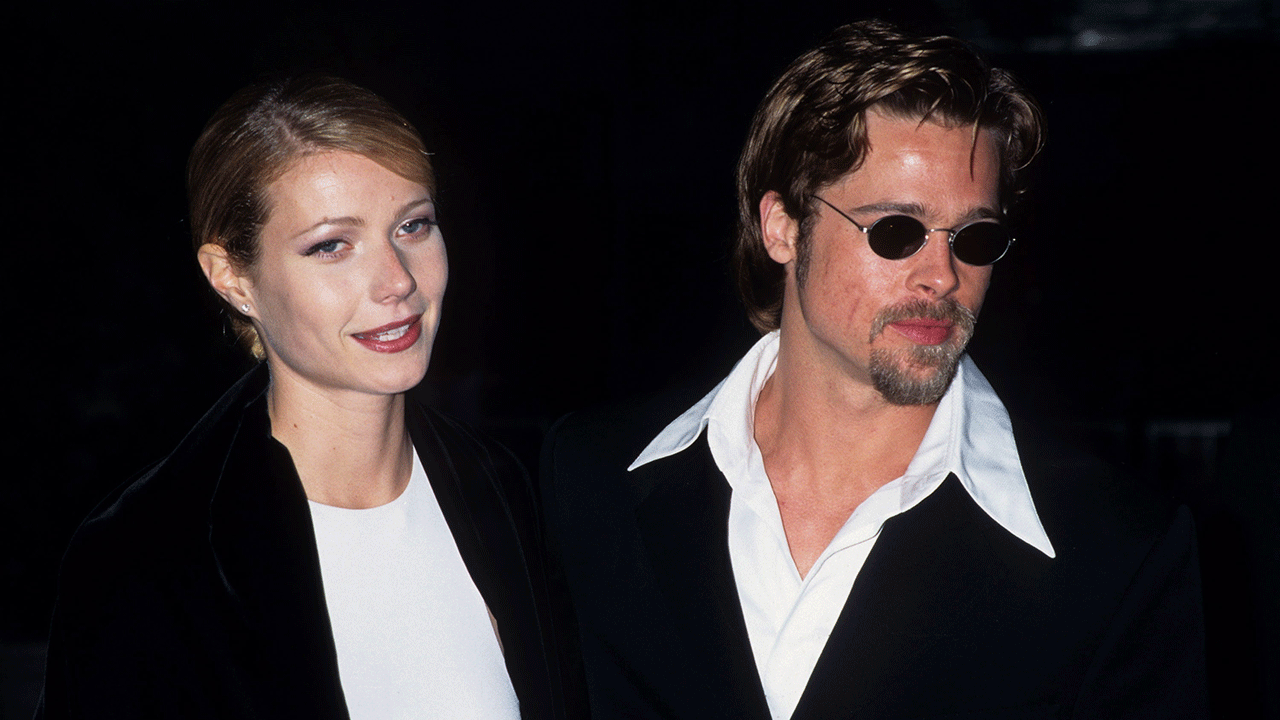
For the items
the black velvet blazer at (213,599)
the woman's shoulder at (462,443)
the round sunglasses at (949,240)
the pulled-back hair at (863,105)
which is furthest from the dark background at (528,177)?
the round sunglasses at (949,240)

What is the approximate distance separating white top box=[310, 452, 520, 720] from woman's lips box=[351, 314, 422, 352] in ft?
1.24

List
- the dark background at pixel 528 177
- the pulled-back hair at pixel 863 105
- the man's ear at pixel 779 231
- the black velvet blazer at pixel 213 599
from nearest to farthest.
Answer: the black velvet blazer at pixel 213 599 < the pulled-back hair at pixel 863 105 < the man's ear at pixel 779 231 < the dark background at pixel 528 177

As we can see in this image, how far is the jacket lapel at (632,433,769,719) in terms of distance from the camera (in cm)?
211

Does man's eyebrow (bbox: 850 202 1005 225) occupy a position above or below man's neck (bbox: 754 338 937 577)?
above

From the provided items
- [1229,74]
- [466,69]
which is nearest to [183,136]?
[466,69]

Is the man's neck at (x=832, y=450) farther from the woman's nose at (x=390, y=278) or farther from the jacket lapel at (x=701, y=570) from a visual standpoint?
the woman's nose at (x=390, y=278)

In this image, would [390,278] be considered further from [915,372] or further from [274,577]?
[915,372]

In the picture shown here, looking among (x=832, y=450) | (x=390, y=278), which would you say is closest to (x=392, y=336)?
(x=390, y=278)

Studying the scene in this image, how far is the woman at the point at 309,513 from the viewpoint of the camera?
1879 millimetres

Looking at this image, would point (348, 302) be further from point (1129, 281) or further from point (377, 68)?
point (1129, 281)

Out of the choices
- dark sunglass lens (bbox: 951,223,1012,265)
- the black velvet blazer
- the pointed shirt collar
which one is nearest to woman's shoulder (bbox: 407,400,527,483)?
the black velvet blazer

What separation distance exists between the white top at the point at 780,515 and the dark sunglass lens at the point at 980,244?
0.33 metres

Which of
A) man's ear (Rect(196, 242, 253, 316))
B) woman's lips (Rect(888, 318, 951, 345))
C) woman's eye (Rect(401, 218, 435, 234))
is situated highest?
woman's eye (Rect(401, 218, 435, 234))

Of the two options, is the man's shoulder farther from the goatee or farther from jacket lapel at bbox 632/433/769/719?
jacket lapel at bbox 632/433/769/719
